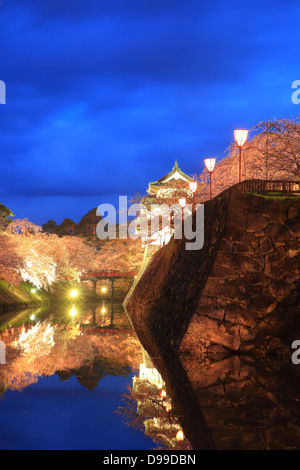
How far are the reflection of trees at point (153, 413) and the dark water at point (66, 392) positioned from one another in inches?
5.4

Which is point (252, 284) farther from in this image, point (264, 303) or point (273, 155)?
point (273, 155)

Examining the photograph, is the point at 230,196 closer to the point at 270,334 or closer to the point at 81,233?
the point at 270,334

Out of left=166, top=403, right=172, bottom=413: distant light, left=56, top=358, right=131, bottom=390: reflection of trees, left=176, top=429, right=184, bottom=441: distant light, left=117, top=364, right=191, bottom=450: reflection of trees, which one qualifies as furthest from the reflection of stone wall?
left=176, top=429, right=184, bottom=441: distant light

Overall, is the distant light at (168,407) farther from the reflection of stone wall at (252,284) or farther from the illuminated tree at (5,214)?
the illuminated tree at (5,214)

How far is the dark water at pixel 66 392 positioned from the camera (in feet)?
21.2

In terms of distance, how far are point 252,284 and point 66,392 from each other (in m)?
6.27

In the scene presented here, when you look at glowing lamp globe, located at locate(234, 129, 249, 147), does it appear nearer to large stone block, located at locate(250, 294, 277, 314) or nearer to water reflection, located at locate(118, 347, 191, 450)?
large stone block, located at locate(250, 294, 277, 314)

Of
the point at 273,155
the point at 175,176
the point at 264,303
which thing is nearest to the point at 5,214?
the point at 175,176

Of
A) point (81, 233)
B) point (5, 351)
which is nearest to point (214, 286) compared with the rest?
point (5, 351)

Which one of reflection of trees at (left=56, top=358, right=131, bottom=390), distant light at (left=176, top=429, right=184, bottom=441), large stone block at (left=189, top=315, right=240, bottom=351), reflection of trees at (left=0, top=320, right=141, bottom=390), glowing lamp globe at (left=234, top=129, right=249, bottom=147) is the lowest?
distant light at (left=176, top=429, right=184, bottom=441)

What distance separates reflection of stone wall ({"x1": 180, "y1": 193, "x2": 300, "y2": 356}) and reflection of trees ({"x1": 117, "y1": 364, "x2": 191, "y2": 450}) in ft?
10.8

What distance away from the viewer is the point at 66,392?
30.6 feet

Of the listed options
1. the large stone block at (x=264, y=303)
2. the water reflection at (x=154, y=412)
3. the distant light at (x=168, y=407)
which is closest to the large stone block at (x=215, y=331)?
the large stone block at (x=264, y=303)

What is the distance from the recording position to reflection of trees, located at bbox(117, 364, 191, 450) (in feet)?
21.6
